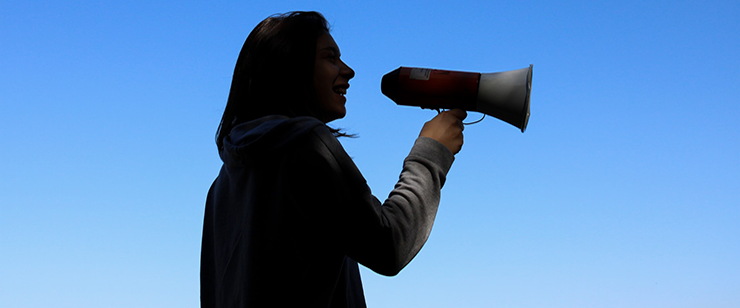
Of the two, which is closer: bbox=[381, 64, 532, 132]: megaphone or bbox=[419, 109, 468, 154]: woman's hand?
bbox=[419, 109, 468, 154]: woman's hand

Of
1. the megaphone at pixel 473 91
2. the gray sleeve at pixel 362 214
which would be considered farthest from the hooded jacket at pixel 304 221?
the megaphone at pixel 473 91

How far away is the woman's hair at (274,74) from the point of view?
2.16 metres

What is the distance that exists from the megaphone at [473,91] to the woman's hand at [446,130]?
0.78 feet

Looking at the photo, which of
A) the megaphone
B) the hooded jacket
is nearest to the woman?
the hooded jacket

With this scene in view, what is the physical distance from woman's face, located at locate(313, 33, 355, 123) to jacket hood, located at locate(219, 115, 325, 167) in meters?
0.32

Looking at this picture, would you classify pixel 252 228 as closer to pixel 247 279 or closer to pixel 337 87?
pixel 247 279

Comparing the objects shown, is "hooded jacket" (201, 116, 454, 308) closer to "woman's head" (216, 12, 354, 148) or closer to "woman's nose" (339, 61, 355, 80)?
"woman's head" (216, 12, 354, 148)

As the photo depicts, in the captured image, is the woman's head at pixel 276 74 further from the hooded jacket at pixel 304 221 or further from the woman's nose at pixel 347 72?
the hooded jacket at pixel 304 221

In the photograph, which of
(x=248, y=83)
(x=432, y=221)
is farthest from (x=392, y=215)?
(x=248, y=83)

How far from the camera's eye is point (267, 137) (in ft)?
5.96

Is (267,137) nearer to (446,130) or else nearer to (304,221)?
(304,221)

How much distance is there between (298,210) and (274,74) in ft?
1.82

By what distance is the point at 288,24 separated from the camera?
7.45ft

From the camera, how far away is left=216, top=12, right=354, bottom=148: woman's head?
7.08ft
